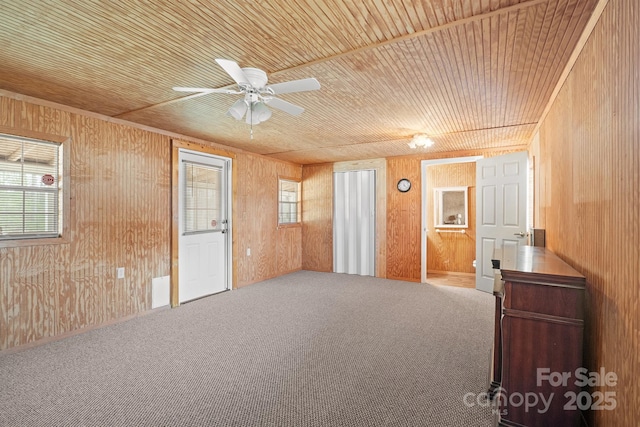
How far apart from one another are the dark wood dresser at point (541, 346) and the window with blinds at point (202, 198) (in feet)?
13.1

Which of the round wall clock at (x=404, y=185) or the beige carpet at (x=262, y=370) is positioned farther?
the round wall clock at (x=404, y=185)

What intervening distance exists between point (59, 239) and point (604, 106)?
4.29m

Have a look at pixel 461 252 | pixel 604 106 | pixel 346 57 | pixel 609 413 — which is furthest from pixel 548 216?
pixel 461 252

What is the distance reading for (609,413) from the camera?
48.8 inches

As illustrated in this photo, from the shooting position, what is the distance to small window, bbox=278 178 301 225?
6032mm

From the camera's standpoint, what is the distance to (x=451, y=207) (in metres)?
6.13

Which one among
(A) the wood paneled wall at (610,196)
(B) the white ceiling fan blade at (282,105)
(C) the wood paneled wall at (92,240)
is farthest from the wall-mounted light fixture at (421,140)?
(C) the wood paneled wall at (92,240)

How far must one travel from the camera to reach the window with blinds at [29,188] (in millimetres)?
2650

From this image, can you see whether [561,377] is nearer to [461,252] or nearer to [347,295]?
[347,295]

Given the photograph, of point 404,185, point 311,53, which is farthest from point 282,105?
point 404,185

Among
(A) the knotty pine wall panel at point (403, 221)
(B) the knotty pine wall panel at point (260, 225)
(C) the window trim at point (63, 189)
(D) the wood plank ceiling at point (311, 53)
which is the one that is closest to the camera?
(D) the wood plank ceiling at point (311, 53)

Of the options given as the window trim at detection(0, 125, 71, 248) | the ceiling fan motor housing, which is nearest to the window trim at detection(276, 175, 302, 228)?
the window trim at detection(0, 125, 71, 248)

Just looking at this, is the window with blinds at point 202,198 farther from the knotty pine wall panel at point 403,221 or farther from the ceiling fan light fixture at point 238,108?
the knotty pine wall panel at point 403,221

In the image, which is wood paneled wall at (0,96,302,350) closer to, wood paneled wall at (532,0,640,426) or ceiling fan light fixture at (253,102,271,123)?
ceiling fan light fixture at (253,102,271,123)
